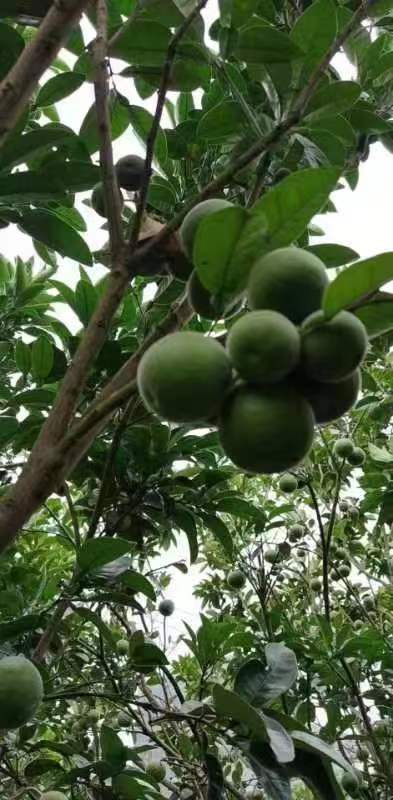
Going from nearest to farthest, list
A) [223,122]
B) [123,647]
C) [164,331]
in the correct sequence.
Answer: [164,331], [223,122], [123,647]

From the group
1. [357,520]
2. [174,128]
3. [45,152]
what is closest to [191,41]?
[45,152]

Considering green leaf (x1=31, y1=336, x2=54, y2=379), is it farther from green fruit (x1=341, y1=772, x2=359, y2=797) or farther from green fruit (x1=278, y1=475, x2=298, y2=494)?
green fruit (x1=341, y1=772, x2=359, y2=797)

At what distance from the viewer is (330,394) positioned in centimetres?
90

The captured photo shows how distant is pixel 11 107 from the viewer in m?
1.05

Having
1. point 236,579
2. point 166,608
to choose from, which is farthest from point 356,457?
point 166,608

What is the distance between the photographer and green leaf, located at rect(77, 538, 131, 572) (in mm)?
1432

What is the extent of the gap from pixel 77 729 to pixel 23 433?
5.64 ft

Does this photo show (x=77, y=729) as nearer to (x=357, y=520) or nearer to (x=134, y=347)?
(x=357, y=520)

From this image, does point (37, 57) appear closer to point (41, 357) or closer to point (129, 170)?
point (129, 170)

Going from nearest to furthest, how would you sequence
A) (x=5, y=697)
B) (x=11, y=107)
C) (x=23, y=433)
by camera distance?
(x=11, y=107)
(x=5, y=697)
(x=23, y=433)

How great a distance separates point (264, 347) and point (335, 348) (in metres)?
0.08

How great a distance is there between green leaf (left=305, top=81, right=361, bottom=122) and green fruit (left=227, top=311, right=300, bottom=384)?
72 centimetres

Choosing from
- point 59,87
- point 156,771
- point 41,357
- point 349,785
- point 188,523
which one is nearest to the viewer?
point 59,87

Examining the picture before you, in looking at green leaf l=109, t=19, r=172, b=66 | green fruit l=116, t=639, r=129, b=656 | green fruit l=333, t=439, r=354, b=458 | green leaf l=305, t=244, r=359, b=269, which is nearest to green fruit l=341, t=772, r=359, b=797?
green fruit l=116, t=639, r=129, b=656
